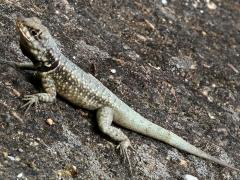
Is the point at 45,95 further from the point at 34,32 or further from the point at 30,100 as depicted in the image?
the point at 34,32

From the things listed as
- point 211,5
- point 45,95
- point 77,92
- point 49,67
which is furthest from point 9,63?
point 211,5

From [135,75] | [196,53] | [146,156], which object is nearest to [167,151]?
[146,156]

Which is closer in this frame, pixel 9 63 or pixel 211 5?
pixel 9 63

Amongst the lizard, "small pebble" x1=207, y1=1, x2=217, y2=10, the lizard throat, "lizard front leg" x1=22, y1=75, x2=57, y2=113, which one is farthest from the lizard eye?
"small pebble" x1=207, y1=1, x2=217, y2=10

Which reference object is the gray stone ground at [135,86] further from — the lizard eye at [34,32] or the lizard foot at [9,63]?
the lizard eye at [34,32]

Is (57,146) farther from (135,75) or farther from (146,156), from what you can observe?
(135,75)

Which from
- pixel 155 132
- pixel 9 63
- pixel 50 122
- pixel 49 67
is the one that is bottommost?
pixel 155 132

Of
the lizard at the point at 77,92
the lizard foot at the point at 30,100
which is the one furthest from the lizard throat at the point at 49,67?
the lizard foot at the point at 30,100

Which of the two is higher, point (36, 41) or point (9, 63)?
point (36, 41)

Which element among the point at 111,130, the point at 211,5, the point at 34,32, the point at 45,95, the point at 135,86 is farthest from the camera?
the point at 211,5
